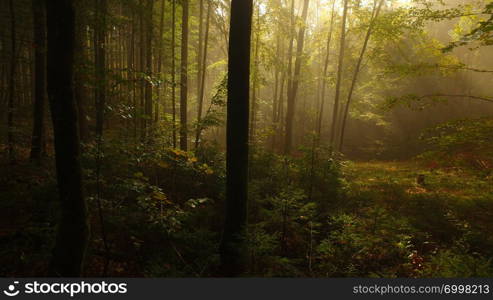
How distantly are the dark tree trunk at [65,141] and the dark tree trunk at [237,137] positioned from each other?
8.46 feet

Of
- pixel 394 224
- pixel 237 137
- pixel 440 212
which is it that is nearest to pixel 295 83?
pixel 440 212

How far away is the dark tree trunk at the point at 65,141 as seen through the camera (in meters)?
3.75

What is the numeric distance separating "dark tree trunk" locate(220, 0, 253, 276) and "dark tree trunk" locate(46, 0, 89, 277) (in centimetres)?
258

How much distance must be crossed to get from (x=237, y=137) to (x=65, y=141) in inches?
114

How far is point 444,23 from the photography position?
32.4 metres

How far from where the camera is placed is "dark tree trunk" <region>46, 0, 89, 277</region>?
375 cm

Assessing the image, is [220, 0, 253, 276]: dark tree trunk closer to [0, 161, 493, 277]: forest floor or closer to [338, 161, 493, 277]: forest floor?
[0, 161, 493, 277]: forest floor

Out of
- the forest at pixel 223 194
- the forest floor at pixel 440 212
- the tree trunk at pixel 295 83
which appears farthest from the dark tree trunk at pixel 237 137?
the tree trunk at pixel 295 83

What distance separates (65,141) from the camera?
399cm

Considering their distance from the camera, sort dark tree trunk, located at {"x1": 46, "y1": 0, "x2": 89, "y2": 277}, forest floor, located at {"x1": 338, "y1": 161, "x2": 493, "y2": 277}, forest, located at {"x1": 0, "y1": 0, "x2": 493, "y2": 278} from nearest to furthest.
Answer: dark tree trunk, located at {"x1": 46, "y1": 0, "x2": 89, "y2": 277}, forest, located at {"x1": 0, "y1": 0, "x2": 493, "y2": 278}, forest floor, located at {"x1": 338, "y1": 161, "x2": 493, "y2": 277}

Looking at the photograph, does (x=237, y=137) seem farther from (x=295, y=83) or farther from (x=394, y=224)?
(x=295, y=83)

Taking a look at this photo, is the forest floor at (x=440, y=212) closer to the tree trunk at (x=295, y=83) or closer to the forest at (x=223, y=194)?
the forest at (x=223, y=194)

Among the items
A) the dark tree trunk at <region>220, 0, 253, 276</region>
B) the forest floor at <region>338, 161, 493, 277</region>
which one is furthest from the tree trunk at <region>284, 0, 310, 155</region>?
the dark tree trunk at <region>220, 0, 253, 276</region>

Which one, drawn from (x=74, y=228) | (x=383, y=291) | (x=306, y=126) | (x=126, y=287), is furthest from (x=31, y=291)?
(x=306, y=126)
